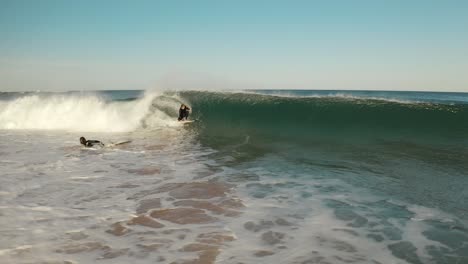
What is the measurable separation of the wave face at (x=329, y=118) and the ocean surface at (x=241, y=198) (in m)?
0.26

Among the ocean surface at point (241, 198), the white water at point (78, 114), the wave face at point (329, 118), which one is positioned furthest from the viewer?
the white water at point (78, 114)

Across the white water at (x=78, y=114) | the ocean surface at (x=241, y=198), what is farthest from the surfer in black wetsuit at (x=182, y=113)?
the ocean surface at (x=241, y=198)

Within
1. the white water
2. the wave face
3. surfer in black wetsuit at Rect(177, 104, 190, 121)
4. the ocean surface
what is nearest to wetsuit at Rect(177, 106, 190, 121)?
surfer in black wetsuit at Rect(177, 104, 190, 121)

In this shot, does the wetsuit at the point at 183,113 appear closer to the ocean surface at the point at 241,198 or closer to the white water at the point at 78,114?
the white water at the point at 78,114

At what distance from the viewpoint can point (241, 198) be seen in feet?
21.4

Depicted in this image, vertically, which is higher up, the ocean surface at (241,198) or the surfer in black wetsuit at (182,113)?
the surfer in black wetsuit at (182,113)

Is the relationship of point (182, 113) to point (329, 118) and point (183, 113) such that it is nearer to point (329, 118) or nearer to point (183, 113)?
point (183, 113)

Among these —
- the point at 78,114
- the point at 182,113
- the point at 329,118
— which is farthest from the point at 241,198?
the point at 78,114

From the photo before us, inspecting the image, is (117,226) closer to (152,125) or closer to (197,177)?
(197,177)

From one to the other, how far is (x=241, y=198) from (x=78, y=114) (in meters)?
18.3

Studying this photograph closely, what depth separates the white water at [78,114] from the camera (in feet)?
68.1

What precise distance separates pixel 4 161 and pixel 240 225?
7711 mm

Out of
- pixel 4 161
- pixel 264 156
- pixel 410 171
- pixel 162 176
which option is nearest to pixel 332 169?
pixel 410 171

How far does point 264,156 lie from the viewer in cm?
1084
